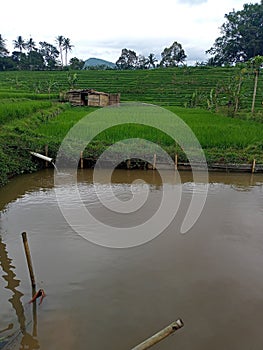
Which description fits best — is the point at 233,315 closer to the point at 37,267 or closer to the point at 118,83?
the point at 37,267

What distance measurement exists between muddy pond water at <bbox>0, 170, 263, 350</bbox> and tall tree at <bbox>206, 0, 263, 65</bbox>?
49.3m

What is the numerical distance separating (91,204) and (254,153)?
691 cm

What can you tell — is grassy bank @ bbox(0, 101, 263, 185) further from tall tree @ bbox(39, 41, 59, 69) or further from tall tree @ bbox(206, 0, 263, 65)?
tall tree @ bbox(39, 41, 59, 69)

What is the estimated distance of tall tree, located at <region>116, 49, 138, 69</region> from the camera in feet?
193

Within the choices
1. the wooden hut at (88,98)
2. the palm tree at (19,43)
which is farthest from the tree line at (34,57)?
the wooden hut at (88,98)

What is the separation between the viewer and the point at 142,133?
13.3 m

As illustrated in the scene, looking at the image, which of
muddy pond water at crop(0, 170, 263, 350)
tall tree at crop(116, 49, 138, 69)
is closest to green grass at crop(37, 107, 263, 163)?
muddy pond water at crop(0, 170, 263, 350)

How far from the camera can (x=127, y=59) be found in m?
58.8

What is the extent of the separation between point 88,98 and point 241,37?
123 ft

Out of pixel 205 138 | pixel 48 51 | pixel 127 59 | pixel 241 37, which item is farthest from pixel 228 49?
pixel 205 138

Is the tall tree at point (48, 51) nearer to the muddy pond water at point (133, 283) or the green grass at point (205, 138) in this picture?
the green grass at point (205, 138)

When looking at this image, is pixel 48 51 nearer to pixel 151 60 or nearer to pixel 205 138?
pixel 151 60

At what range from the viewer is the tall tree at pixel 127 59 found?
193ft

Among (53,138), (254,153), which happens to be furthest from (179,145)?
(53,138)
